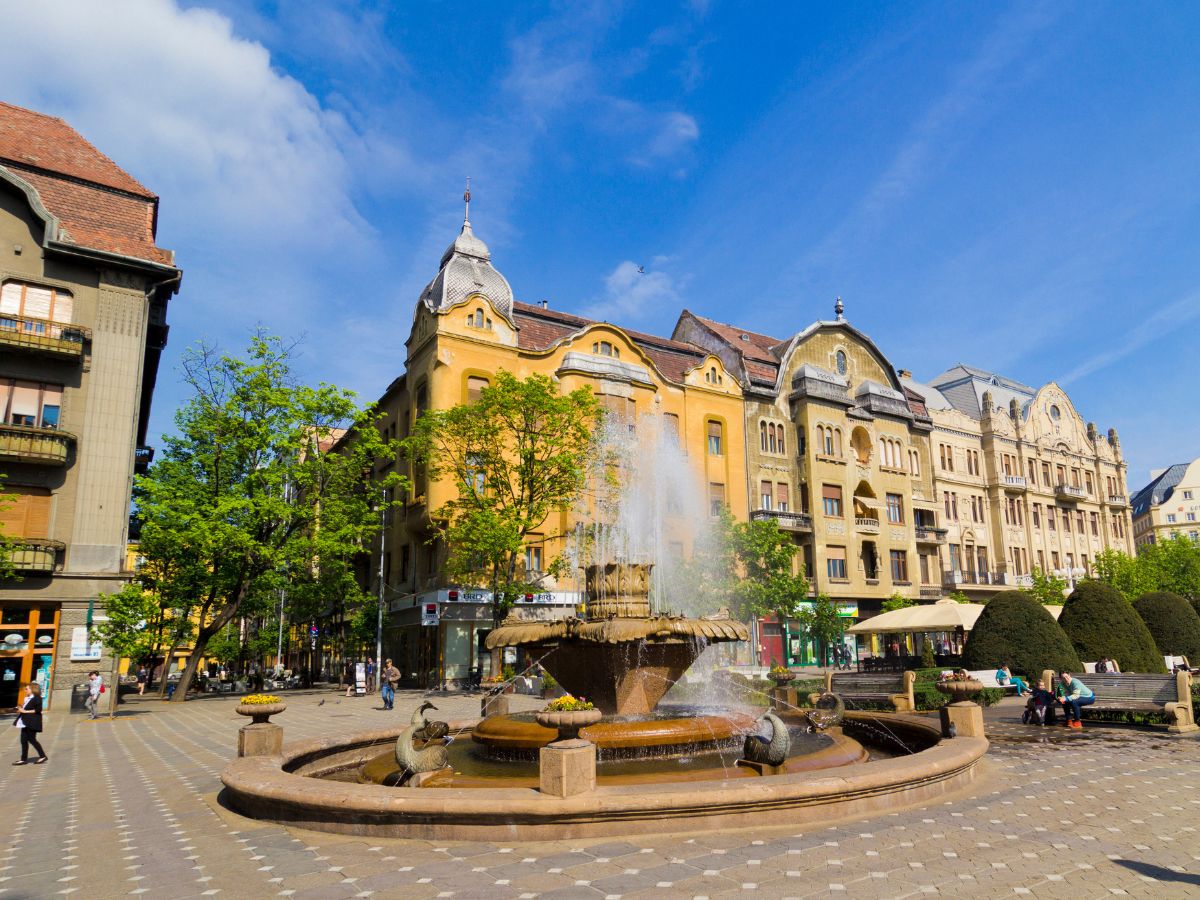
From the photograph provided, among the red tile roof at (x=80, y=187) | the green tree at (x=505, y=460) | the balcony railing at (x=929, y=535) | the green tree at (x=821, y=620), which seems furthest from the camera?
the balcony railing at (x=929, y=535)

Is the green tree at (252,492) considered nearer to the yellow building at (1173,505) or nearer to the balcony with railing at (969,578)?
the balcony with railing at (969,578)

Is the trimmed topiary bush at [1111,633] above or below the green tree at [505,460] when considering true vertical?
below

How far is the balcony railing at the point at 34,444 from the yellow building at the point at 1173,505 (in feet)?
383

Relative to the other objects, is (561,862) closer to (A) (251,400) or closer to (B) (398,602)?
(A) (251,400)

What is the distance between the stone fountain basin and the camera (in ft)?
25.3

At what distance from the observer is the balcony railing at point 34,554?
83.9 ft

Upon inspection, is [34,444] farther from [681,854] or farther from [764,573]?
[764,573]

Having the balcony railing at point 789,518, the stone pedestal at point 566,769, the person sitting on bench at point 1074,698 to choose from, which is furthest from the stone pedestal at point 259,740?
the balcony railing at point 789,518

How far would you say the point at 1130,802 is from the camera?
9109 mm

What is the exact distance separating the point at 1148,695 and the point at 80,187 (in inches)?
1509

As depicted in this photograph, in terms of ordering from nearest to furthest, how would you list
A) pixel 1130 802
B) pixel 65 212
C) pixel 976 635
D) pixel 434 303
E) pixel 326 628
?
pixel 1130 802 < pixel 976 635 < pixel 65 212 < pixel 434 303 < pixel 326 628

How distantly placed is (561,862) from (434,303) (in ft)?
114

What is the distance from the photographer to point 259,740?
11.4 m

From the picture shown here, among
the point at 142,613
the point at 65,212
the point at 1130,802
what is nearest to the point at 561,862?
the point at 1130,802
